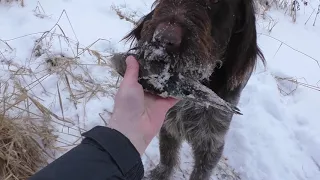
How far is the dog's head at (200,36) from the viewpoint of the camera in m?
2.02

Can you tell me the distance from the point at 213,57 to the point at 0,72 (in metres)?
1.93

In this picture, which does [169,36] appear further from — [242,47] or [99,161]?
[242,47]

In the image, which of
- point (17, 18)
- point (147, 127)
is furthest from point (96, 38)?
point (147, 127)

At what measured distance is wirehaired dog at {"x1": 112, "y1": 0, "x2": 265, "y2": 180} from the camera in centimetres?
205

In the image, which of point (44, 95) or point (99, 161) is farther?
point (44, 95)

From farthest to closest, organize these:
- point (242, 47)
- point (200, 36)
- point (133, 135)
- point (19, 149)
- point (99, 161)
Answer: point (19, 149)
point (242, 47)
point (200, 36)
point (133, 135)
point (99, 161)

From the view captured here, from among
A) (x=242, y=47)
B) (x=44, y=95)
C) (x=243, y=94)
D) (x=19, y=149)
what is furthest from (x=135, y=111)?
(x=243, y=94)

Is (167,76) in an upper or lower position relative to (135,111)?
upper

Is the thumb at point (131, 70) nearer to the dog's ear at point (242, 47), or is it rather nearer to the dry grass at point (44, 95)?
the dog's ear at point (242, 47)

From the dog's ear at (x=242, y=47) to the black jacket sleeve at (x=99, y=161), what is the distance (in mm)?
1063

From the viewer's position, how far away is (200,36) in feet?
7.02

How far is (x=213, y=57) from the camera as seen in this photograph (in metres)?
2.36

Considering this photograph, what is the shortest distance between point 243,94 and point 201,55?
2.09m

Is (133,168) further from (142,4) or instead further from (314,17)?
(314,17)
